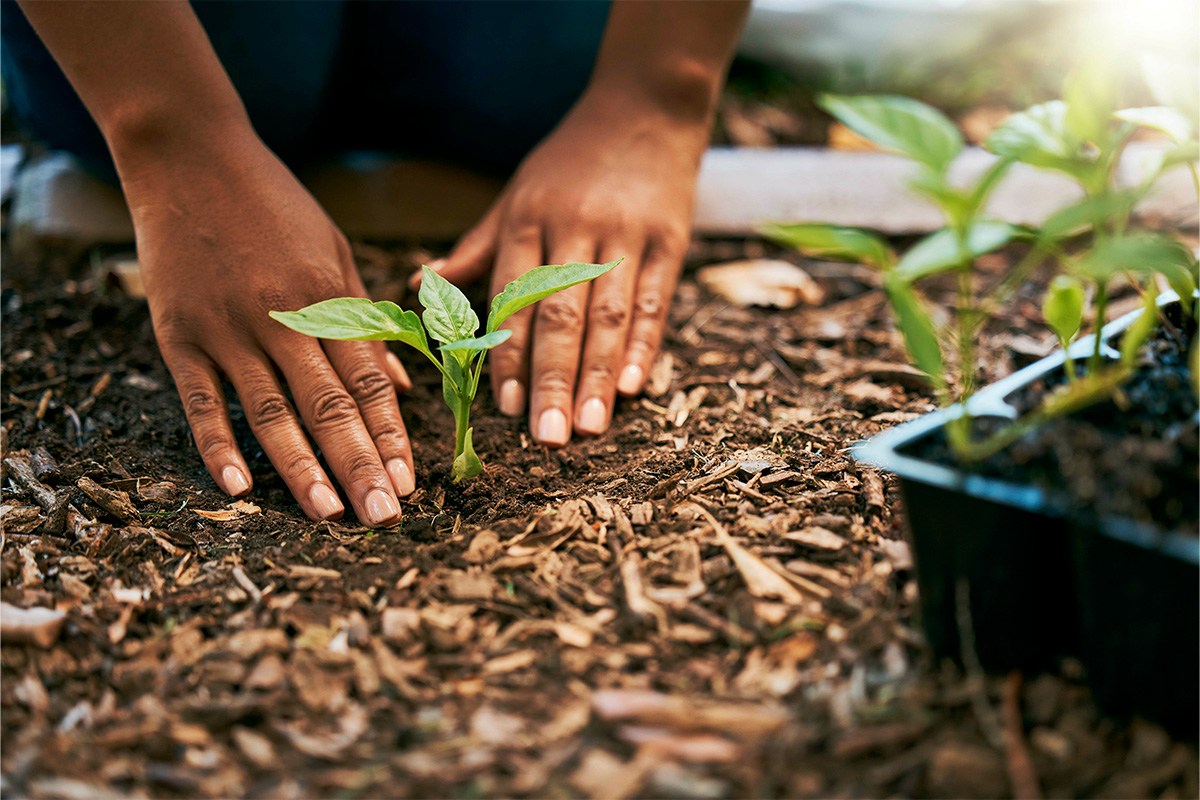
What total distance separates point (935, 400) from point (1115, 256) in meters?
0.71

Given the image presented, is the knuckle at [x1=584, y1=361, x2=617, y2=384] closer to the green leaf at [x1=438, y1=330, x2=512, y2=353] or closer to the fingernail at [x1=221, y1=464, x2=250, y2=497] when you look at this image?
the green leaf at [x1=438, y1=330, x2=512, y2=353]

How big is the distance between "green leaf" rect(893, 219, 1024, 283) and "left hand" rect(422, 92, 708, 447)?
27.1 inches

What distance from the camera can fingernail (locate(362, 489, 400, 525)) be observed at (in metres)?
1.15

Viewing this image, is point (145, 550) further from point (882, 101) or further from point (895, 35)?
point (895, 35)

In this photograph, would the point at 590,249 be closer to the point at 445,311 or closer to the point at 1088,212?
the point at 445,311

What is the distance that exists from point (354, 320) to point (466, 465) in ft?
0.94

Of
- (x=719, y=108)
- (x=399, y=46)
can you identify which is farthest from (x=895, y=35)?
(x=399, y=46)

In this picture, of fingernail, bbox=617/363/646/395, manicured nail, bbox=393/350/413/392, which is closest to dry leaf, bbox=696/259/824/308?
fingernail, bbox=617/363/646/395

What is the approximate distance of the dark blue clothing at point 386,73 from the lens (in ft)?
5.88

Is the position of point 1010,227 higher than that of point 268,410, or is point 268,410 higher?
point 1010,227

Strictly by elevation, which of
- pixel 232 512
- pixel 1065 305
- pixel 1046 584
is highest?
pixel 1065 305

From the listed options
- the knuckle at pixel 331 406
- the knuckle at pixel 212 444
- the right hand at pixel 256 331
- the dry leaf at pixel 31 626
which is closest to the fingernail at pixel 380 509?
the right hand at pixel 256 331

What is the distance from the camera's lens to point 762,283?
6.06 feet

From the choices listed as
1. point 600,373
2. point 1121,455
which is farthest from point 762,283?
point 1121,455
